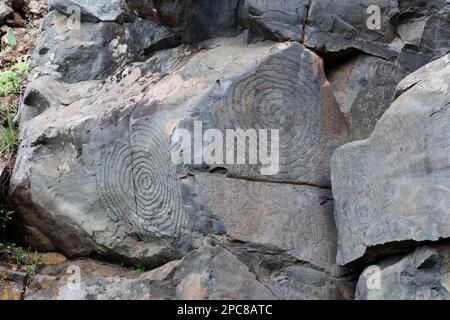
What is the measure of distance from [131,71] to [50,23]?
52.1 inches

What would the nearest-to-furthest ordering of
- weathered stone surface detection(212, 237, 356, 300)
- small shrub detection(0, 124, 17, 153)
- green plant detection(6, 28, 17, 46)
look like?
weathered stone surface detection(212, 237, 356, 300) → small shrub detection(0, 124, 17, 153) → green plant detection(6, 28, 17, 46)

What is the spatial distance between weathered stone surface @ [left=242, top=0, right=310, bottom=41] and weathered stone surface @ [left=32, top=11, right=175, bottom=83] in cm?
115

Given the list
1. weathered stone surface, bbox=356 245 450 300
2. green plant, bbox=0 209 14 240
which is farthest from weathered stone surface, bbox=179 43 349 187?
green plant, bbox=0 209 14 240

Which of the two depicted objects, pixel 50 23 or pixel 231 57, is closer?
pixel 231 57

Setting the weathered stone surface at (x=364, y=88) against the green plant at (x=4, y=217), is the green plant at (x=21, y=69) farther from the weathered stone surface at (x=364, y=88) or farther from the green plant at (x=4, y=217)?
the weathered stone surface at (x=364, y=88)

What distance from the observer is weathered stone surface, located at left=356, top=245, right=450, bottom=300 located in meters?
4.23

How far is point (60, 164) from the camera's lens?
5691 millimetres

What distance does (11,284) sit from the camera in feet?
16.5

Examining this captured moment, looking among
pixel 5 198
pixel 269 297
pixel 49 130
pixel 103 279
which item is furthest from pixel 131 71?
pixel 269 297

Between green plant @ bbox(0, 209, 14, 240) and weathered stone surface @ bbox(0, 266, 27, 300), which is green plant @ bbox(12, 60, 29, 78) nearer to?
green plant @ bbox(0, 209, 14, 240)

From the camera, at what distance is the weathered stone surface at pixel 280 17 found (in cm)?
548

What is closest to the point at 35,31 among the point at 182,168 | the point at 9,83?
the point at 9,83

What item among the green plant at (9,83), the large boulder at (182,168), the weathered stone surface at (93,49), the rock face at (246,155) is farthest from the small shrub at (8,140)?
the green plant at (9,83)

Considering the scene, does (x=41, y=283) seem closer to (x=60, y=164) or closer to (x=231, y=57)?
(x=60, y=164)
